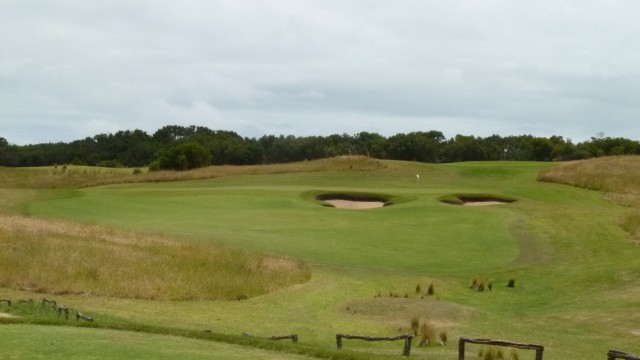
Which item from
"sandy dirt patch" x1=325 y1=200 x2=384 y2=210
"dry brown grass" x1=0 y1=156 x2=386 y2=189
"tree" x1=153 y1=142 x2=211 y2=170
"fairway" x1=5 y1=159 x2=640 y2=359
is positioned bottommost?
"fairway" x1=5 y1=159 x2=640 y2=359

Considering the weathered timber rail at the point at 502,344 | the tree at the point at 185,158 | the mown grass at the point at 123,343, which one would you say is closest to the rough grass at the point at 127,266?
the mown grass at the point at 123,343

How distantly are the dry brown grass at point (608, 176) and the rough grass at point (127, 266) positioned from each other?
36587 millimetres

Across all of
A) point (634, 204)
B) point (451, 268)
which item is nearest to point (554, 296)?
point (451, 268)

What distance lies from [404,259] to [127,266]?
13.7 meters

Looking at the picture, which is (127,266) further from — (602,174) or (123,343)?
(602,174)

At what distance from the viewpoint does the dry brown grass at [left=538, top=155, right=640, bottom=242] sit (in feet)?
210

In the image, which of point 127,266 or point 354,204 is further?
point 354,204

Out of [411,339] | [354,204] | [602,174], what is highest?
[602,174]

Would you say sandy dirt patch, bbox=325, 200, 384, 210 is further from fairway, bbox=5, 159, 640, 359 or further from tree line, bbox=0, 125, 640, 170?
tree line, bbox=0, 125, 640, 170

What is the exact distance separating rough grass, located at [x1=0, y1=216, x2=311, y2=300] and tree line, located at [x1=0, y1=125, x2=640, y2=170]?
A: 10853 cm

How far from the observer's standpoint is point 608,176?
7075cm

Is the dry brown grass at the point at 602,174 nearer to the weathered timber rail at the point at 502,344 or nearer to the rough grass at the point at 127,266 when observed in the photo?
the rough grass at the point at 127,266

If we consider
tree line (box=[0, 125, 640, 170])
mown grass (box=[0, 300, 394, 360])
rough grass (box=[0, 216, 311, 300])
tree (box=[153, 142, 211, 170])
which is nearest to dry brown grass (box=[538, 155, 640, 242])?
rough grass (box=[0, 216, 311, 300])

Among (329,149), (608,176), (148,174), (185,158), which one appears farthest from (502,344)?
(329,149)
